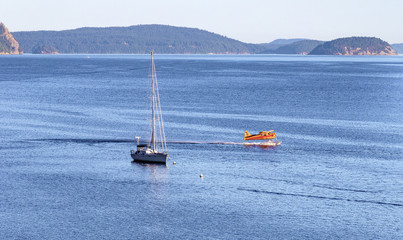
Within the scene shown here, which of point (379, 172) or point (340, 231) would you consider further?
point (379, 172)

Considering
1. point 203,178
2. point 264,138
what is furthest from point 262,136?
point 203,178

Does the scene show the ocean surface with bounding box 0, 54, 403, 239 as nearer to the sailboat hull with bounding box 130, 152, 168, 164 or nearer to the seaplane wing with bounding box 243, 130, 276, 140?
the sailboat hull with bounding box 130, 152, 168, 164

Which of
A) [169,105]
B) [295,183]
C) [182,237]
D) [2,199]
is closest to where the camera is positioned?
[182,237]

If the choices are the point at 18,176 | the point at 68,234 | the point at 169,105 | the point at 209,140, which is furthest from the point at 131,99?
the point at 68,234

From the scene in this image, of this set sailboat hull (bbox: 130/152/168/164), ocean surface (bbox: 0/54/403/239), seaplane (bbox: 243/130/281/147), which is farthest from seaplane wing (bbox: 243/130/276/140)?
sailboat hull (bbox: 130/152/168/164)

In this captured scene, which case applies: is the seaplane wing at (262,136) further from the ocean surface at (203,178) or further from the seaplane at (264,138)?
the ocean surface at (203,178)

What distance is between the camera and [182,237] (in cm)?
6412

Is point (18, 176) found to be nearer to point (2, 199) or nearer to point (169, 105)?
point (2, 199)

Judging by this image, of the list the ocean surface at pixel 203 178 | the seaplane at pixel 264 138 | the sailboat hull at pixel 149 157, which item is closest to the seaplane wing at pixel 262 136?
the seaplane at pixel 264 138

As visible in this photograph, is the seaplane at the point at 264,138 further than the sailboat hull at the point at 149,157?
Yes

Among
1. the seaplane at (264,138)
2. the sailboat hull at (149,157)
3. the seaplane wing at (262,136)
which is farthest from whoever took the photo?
the seaplane wing at (262,136)

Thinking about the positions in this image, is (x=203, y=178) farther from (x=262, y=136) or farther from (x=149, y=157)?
(x=262, y=136)

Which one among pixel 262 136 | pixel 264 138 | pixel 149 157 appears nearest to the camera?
pixel 149 157

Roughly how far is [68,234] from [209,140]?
5100 cm
